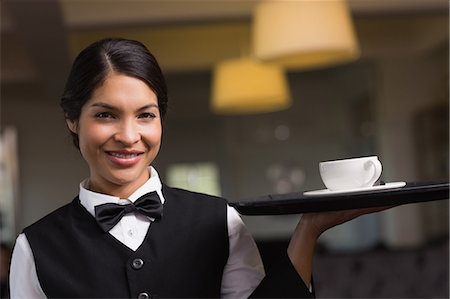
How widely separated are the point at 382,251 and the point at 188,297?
3.52 m

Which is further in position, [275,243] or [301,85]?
[301,85]

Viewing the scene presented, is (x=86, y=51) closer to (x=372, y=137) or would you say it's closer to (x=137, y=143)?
(x=137, y=143)

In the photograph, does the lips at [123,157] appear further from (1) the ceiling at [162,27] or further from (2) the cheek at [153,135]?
(1) the ceiling at [162,27]

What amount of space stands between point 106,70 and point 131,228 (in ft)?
0.76

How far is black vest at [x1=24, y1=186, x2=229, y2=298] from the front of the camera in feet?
4.13

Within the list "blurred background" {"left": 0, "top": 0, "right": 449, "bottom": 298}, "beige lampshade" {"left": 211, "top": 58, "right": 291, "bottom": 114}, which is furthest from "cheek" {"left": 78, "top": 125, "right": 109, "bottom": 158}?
"beige lampshade" {"left": 211, "top": 58, "right": 291, "bottom": 114}

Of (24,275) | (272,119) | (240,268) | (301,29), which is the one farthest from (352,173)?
(272,119)

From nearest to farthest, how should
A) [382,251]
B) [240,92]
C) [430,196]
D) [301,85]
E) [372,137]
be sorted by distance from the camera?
1. [430,196]
2. [382,251]
3. [240,92]
4. [372,137]
5. [301,85]

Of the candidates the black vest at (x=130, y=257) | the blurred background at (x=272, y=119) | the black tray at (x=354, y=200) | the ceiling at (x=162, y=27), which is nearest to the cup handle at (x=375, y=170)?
the black tray at (x=354, y=200)

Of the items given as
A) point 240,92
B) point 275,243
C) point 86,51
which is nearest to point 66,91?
point 86,51

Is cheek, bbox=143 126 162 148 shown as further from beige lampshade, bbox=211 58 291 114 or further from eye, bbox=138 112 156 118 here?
beige lampshade, bbox=211 58 291 114

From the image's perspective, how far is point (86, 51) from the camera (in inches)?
50.3

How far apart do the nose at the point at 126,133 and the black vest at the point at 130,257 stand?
0.50 feet

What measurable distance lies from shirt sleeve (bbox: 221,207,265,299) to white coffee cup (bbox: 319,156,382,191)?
0.15 m
